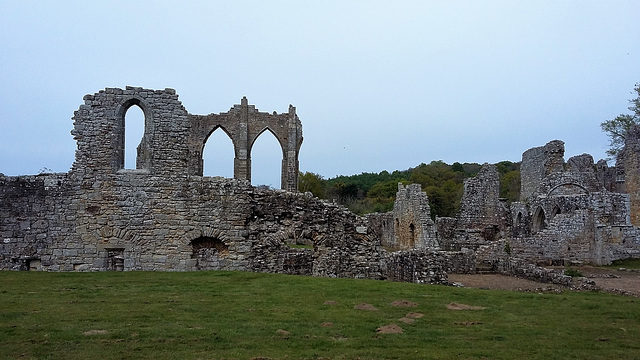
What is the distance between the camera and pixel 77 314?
25.6ft

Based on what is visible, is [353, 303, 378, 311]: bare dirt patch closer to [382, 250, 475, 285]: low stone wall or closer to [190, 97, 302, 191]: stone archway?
[382, 250, 475, 285]: low stone wall

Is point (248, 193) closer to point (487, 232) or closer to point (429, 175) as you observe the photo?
point (487, 232)

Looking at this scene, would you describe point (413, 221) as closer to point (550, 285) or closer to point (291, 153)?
point (291, 153)

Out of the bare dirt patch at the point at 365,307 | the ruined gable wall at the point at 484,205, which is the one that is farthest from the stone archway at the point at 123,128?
the ruined gable wall at the point at 484,205

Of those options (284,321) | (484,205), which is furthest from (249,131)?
(284,321)

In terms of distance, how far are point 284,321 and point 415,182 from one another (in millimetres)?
51961

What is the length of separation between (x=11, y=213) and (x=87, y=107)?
11.3 ft

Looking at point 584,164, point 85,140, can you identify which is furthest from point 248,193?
point 584,164

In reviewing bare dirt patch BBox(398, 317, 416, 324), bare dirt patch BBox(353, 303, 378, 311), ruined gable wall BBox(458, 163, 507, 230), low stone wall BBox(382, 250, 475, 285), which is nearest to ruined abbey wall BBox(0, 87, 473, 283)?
low stone wall BBox(382, 250, 475, 285)

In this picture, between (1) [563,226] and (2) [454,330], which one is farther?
(1) [563,226]

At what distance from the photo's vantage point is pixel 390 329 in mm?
7457

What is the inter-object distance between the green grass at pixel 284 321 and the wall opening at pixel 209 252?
1503 mm

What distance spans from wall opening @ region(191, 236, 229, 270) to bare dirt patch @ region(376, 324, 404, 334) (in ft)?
21.2

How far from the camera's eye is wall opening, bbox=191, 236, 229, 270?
1288 cm
